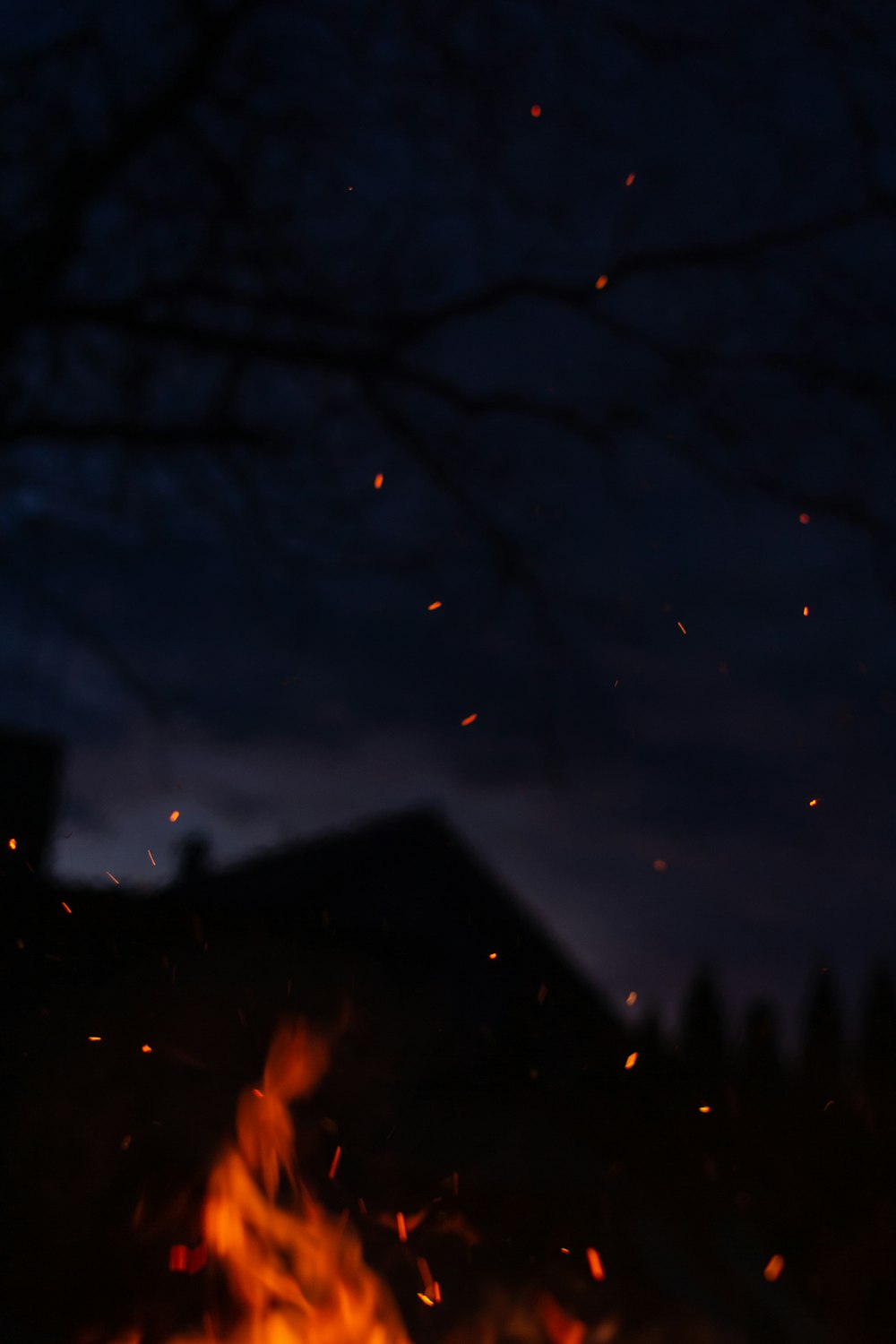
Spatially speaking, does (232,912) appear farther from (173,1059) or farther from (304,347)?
(304,347)

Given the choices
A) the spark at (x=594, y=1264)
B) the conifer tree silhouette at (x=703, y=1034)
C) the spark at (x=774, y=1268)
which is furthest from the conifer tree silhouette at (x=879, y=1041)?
the spark at (x=594, y=1264)

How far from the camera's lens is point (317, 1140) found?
421 cm

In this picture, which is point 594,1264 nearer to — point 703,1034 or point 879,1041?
point 703,1034

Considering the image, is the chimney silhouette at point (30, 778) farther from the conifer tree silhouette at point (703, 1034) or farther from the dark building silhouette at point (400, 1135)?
the conifer tree silhouette at point (703, 1034)

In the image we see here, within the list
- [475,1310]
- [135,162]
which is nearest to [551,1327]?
[475,1310]

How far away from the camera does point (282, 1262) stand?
360 cm

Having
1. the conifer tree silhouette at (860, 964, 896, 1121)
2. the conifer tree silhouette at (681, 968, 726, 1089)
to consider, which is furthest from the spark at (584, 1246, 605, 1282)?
the conifer tree silhouette at (860, 964, 896, 1121)

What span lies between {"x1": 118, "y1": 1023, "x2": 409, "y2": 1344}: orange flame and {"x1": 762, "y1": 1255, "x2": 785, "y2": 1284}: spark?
201cm

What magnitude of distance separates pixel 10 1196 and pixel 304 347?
4610 mm

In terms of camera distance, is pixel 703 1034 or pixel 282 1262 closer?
pixel 282 1262

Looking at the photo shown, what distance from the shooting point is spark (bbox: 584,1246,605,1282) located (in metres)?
4.10

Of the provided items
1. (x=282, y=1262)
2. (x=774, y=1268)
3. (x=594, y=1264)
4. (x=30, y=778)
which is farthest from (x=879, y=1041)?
(x=30, y=778)

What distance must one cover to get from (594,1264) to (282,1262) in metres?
1.22

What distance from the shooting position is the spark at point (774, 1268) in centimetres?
484
